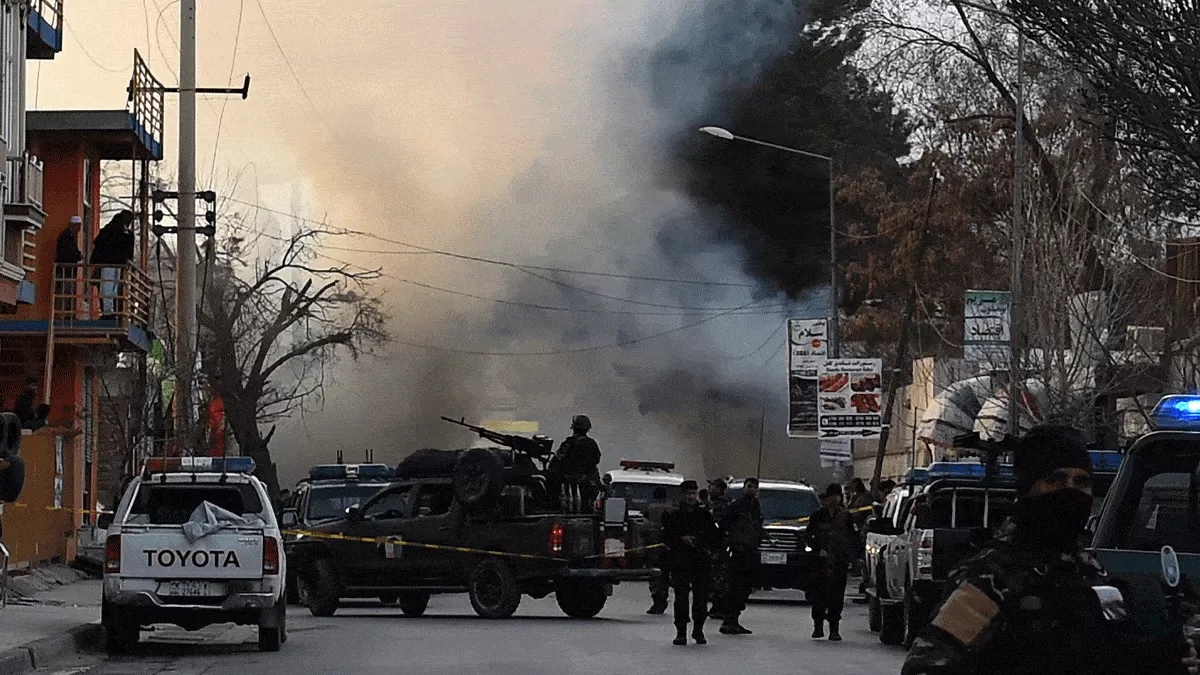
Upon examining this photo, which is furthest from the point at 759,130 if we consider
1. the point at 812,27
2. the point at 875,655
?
the point at 875,655

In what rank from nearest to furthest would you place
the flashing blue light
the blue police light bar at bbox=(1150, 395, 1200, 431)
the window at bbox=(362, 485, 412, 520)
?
the blue police light bar at bbox=(1150, 395, 1200, 431) → the window at bbox=(362, 485, 412, 520) → the flashing blue light

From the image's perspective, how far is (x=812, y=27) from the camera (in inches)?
1991

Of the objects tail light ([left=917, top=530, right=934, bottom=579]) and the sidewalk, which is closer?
the sidewalk

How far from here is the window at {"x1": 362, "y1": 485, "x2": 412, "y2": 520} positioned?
25250 millimetres

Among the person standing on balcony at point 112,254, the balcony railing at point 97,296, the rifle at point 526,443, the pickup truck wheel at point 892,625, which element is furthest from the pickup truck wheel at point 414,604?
the person standing on balcony at point 112,254

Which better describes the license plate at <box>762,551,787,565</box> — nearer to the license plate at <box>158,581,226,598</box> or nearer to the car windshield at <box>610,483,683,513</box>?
the car windshield at <box>610,483,683,513</box>

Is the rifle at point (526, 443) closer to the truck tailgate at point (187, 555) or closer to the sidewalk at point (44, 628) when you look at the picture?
the sidewalk at point (44, 628)

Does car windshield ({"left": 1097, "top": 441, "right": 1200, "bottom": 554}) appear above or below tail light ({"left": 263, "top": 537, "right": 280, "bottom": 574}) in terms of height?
above

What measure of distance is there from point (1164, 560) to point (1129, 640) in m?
0.50

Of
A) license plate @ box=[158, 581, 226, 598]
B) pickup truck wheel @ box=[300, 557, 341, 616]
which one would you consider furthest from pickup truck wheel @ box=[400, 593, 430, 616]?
license plate @ box=[158, 581, 226, 598]

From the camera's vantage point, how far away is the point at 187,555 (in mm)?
18781

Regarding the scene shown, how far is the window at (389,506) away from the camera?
2525 centimetres

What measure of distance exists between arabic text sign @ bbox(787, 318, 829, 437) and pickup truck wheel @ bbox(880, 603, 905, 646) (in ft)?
57.7

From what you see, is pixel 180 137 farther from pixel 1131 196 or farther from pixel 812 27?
pixel 812 27
